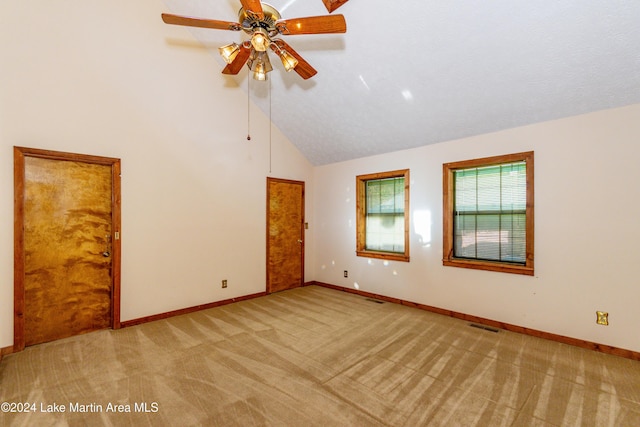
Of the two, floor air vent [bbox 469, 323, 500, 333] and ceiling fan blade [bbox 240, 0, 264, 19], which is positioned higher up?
ceiling fan blade [bbox 240, 0, 264, 19]

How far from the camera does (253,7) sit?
1.85m

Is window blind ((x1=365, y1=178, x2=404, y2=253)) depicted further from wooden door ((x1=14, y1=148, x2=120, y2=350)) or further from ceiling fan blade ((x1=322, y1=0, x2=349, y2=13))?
wooden door ((x1=14, y1=148, x2=120, y2=350))

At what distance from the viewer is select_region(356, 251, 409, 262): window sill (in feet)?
14.2

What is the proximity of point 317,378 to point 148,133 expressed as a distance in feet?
11.4

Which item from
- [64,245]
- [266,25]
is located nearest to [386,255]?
[266,25]

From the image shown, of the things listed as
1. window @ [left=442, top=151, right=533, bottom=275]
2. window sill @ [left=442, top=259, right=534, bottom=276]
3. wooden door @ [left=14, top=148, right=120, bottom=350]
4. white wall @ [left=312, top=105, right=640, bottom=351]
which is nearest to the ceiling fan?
wooden door @ [left=14, top=148, right=120, bottom=350]

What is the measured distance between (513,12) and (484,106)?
3.39ft

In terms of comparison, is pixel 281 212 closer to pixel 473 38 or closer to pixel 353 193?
pixel 353 193

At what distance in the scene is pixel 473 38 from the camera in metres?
2.58

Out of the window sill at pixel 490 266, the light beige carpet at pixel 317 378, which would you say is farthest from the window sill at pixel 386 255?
the light beige carpet at pixel 317 378

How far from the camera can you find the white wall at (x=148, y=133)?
9.23 ft

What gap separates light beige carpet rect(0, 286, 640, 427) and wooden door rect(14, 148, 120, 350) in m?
0.26

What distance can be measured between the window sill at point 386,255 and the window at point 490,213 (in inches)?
24.5

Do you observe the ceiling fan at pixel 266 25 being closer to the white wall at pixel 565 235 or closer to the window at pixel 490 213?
the white wall at pixel 565 235
